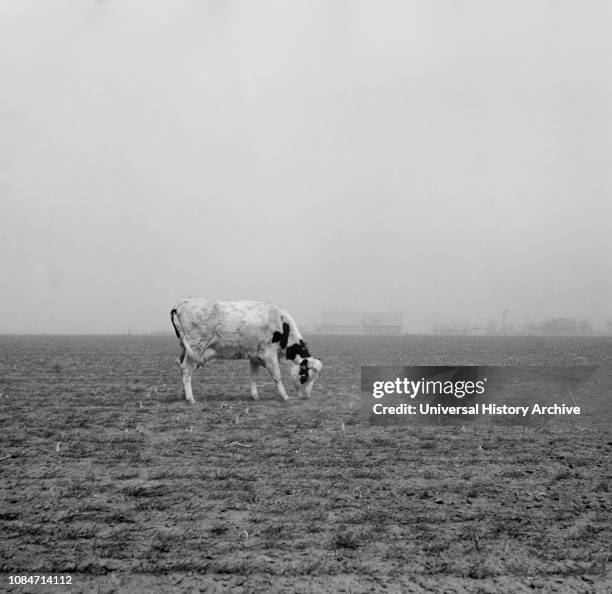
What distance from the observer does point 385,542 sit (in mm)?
4914

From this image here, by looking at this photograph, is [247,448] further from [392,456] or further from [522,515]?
[522,515]

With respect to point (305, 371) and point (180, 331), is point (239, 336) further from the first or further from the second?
point (305, 371)

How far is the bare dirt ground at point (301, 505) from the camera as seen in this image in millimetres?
4332

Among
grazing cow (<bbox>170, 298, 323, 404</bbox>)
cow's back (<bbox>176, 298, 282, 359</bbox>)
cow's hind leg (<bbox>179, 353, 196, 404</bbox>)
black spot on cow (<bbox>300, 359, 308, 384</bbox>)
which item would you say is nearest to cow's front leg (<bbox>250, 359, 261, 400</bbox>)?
grazing cow (<bbox>170, 298, 323, 404</bbox>)

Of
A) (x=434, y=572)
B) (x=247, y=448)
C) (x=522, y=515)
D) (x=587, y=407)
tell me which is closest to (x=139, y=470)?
(x=247, y=448)

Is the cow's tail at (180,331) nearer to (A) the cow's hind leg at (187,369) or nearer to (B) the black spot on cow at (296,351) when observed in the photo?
(A) the cow's hind leg at (187,369)

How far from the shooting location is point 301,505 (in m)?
5.90

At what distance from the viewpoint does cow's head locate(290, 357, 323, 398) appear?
43.4 ft

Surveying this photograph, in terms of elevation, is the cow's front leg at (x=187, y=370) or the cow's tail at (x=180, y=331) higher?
the cow's tail at (x=180, y=331)

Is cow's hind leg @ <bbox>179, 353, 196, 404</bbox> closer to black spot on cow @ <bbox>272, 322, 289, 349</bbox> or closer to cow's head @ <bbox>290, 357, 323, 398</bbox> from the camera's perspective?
black spot on cow @ <bbox>272, 322, 289, 349</bbox>

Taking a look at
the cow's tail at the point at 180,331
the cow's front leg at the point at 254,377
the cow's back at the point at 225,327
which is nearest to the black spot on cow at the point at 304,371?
the cow's back at the point at 225,327

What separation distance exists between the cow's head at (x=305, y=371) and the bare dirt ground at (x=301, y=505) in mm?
2008

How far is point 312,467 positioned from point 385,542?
8.88 feet

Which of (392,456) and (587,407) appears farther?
(587,407)
